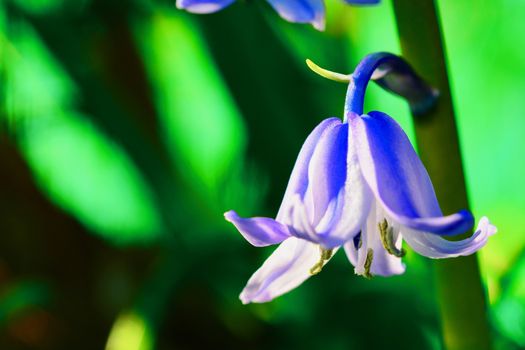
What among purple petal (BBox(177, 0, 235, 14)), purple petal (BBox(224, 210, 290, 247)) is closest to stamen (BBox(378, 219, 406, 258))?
purple petal (BBox(224, 210, 290, 247))

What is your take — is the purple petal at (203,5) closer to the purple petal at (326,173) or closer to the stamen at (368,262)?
the purple petal at (326,173)

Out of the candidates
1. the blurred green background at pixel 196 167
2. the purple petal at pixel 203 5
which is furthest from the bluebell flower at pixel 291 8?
the blurred green background at pixel 196 167

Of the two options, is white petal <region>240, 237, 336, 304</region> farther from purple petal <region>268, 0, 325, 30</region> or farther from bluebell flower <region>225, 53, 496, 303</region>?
purple petal <region>268, 0, 325, 30</region>

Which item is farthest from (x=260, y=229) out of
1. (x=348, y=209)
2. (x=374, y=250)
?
(x=374, y=250)

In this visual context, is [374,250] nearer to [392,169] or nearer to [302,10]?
[392,169]

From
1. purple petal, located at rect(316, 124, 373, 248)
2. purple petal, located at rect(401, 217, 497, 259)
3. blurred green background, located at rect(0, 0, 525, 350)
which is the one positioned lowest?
blurred green background, located at rect(0, 0, 525, 350)
